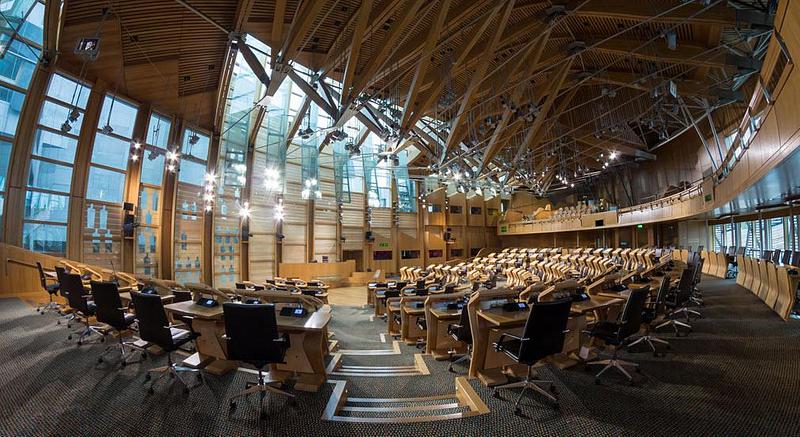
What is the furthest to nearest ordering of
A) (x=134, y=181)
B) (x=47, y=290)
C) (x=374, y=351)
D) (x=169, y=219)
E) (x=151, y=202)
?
(x=169, y=219) → (x=151, y=202) → (x=134, y=181) → (x=47, y=290) → (x=374, y=351)

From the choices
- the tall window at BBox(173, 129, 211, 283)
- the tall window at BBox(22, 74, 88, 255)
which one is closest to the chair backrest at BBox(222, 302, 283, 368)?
the tall window at BBox(22, 74, 88, 255)

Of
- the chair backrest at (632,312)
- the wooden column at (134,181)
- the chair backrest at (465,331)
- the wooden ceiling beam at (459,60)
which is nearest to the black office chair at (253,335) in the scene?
the chair backrest at (465,331)

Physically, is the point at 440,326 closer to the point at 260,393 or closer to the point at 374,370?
the point at 374,370

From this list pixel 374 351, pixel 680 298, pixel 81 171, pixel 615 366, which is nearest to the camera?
pixel 615 366

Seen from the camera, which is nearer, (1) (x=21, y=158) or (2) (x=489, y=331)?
(2) (x=489, y=331)

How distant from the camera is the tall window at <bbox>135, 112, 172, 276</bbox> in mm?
12023

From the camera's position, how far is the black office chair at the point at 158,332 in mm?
3297

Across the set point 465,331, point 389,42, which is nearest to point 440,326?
point 465,331

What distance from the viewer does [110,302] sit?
4008 millimetres

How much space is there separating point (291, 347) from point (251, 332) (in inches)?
33.2

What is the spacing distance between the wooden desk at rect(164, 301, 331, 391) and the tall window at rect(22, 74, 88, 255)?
951cm

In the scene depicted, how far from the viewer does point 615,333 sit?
3.66 meters

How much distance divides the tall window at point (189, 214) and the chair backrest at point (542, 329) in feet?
47.5

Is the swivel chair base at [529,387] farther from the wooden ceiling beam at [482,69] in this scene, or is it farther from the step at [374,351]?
the wooden ceiling beam at [482,69]
